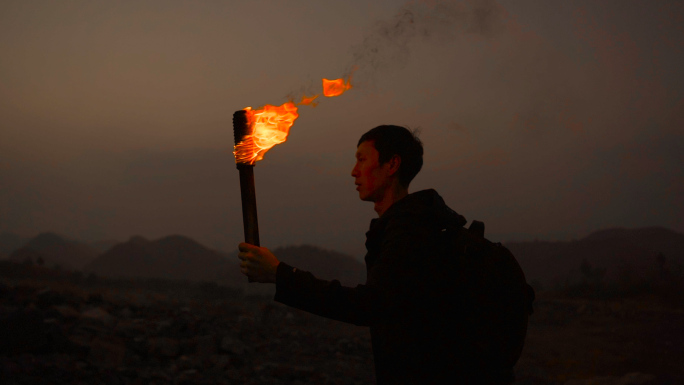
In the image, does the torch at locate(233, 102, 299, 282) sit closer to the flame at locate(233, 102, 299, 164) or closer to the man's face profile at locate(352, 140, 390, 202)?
the flame at locate(233, 102, 299, 164)

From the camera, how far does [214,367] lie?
24.9ft

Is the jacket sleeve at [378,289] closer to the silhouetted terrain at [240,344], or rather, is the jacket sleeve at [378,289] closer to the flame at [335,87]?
the flame at [335,87]

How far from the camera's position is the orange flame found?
3390 mm

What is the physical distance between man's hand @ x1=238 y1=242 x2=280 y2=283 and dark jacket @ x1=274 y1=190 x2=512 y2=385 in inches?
1.5

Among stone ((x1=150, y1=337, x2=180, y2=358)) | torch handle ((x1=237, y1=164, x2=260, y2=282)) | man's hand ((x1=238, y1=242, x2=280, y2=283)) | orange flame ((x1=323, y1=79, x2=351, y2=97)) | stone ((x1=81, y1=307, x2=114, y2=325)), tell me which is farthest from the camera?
stone ((x1=81, y1=307, x2=114, y2=325))

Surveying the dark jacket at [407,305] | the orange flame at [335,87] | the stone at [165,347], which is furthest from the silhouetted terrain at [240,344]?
the dark jacket at [407,305]

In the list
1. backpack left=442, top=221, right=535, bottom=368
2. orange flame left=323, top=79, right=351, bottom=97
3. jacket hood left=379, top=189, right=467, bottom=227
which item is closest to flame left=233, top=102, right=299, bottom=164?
orange flame left=323, top=79, right=351, bottom=97

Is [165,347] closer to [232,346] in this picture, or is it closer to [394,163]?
[232,346]

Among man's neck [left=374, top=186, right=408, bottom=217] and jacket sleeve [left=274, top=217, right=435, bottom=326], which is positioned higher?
man's neck [left=374, top=186, right=408, bottom=217]

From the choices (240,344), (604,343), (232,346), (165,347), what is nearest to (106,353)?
(165,347)

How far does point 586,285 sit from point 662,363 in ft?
25.7

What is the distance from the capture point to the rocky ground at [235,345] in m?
6.90

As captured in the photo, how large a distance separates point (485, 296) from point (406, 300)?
36 cm

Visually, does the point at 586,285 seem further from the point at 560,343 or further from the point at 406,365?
the point at 406,365
